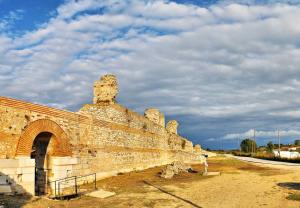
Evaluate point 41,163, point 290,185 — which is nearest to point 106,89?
point 41,163

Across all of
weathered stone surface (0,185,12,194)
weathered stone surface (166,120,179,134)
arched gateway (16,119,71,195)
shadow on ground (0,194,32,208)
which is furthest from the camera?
weathered stone surface (166,120,179,134)

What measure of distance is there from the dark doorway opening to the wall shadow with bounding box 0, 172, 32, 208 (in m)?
2.78

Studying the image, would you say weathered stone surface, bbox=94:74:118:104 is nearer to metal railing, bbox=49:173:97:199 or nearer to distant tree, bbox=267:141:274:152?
metal railing, bbox=49:173:97:199

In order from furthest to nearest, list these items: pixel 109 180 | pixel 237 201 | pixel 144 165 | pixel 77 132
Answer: pixel 144 165 < pixel 109 180 < pixel 77 132 < pixel 237 201

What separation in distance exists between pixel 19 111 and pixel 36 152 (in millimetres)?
3454

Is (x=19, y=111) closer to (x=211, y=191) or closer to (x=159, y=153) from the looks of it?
(x=211, y=191)

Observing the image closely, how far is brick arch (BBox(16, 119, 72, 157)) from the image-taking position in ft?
47.7

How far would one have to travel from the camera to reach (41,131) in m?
15.8

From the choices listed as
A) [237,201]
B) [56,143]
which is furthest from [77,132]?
[237,201]

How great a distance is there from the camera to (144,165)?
94.9 ft

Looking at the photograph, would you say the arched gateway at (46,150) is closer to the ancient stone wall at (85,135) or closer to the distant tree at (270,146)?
the ancient stone wall at (85,135)

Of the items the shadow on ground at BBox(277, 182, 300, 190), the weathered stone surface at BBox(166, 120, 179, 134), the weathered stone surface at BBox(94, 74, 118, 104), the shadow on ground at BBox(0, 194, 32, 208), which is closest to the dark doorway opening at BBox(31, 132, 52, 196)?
the shadow on ground at BBox(0, 194, 32, 208)

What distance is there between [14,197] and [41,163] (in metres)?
3.82

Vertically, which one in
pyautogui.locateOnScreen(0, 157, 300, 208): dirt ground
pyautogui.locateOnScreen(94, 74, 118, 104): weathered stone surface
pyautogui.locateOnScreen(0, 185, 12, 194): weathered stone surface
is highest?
pyautogui.locateOnScreen(94, 74, 118, 104): weathered stone surface
